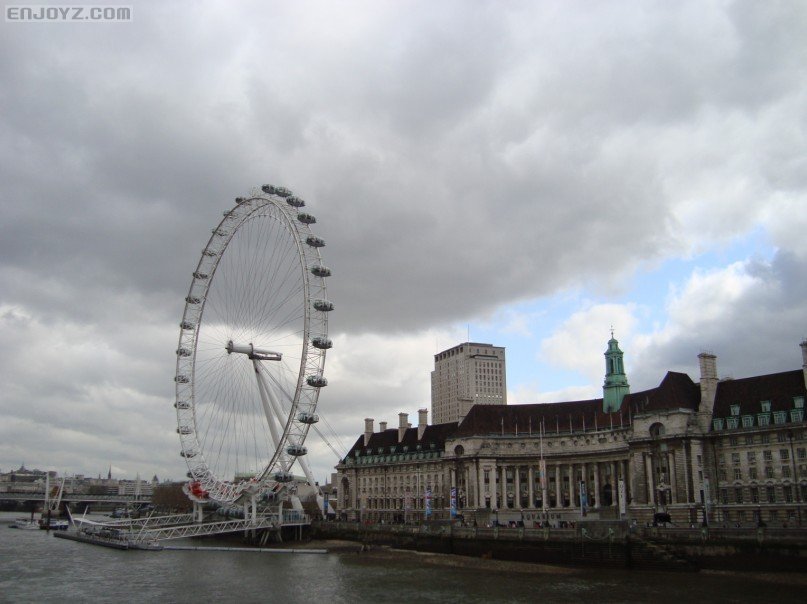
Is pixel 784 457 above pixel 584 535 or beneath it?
above

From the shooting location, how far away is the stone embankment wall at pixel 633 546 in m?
53.4

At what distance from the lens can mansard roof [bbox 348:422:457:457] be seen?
119125 millimetres

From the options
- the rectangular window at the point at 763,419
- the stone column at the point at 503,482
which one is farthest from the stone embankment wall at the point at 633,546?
the stone column at the point at 503,482

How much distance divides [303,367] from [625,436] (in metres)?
46.5

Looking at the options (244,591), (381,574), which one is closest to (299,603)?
(244,591)

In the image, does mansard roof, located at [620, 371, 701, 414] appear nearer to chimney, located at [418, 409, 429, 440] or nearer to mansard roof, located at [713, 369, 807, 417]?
mansard roof, located at [713, 369, 807, 417]

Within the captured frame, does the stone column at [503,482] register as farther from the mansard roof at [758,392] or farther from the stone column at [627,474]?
the mansard roof at [758,392]

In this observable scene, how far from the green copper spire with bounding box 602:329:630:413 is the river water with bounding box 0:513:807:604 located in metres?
41.8

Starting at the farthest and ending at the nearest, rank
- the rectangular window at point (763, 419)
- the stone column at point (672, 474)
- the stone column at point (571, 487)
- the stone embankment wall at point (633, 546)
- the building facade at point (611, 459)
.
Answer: the stone column at point (571, 487), the stone column at point (672, 474), the rectangular window at point (763, 419), the building facade at point (611, 459), the stone embankment wall at point (633, 546)

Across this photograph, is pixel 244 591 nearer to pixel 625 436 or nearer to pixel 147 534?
pixel 147 534

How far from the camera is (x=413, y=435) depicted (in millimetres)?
125438

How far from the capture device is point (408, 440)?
125m

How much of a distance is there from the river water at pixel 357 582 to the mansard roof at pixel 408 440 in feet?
155

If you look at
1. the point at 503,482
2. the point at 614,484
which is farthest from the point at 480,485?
the point at 614,484
